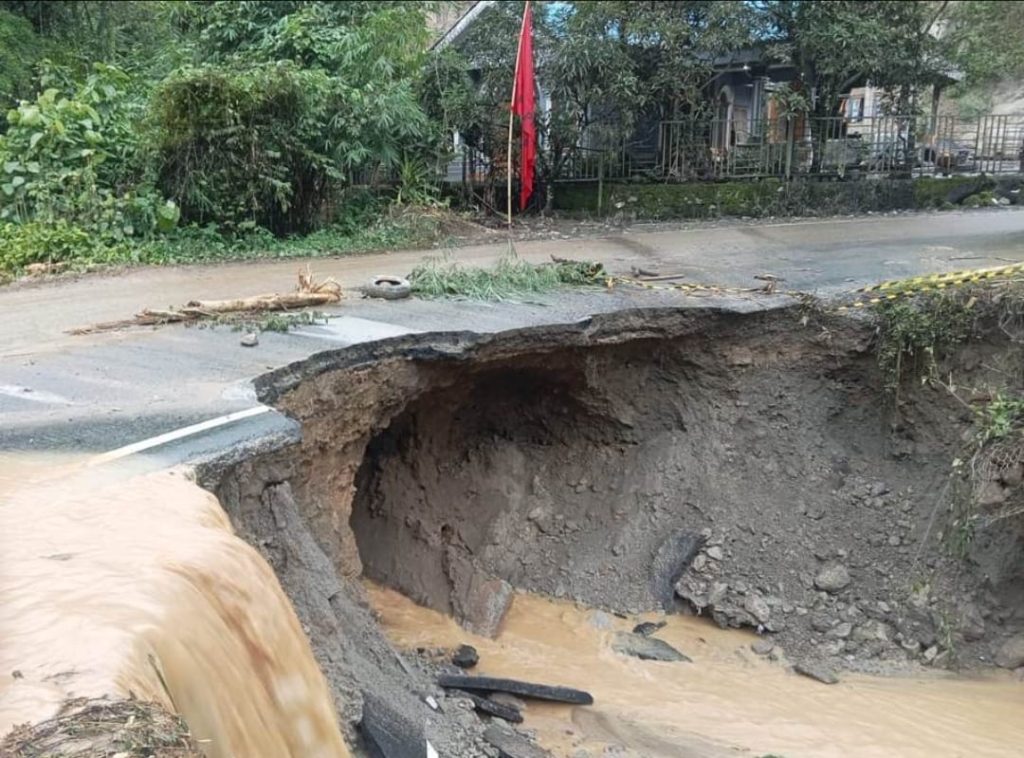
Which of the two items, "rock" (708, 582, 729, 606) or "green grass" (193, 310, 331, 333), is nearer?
"green grass" (193, 310, 331, 333)

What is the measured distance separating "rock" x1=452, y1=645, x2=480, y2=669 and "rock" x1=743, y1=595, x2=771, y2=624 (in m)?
2.13

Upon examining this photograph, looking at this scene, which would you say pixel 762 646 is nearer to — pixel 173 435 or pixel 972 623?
pixel 972 623

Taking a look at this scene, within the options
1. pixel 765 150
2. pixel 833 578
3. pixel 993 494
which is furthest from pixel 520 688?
pixel 765 150

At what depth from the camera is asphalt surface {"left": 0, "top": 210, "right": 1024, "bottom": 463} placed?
15.6 feet

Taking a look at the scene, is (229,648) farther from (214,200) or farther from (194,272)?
(214,200)

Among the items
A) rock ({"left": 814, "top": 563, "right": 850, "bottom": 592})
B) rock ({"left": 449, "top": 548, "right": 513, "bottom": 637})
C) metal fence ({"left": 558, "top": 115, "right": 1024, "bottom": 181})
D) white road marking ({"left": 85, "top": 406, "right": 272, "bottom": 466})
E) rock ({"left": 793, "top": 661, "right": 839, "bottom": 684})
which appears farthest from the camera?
metal fence ({"left": 558, "top": 115, "right": 1024, "bottom": 181})

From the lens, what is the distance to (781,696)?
6633 millimetres

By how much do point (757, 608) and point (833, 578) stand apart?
2.18 feet

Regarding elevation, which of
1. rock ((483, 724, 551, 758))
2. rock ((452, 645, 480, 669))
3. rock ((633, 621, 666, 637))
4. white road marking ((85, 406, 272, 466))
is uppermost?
white road marking ((85, 406, 272, 466))

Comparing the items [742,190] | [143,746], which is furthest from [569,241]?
[143,746]

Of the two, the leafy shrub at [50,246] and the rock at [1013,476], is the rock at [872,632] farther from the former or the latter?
the leafy shrub at [50,246]

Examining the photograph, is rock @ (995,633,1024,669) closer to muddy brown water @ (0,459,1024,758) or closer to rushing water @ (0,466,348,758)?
muddy brown water @ (0,459,1024,758)

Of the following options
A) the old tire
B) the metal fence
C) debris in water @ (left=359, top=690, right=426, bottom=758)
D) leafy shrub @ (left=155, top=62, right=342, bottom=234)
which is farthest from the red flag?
debris in water @ (left=359, top=690, right=426, bottom=758)

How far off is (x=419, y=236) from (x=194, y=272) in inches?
126
